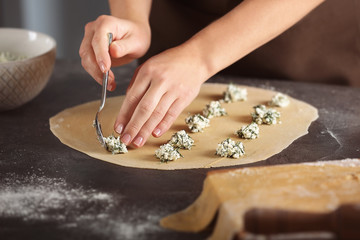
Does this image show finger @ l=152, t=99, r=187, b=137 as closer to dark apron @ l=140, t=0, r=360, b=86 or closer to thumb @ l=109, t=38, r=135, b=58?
thumb @ l=109, t=38, r=135, b=58

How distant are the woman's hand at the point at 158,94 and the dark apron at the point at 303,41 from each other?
0.52 m

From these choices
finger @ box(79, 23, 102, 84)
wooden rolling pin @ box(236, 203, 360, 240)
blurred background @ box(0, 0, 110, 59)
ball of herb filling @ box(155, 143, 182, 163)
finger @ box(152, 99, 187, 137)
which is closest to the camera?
wooden rolling pin @ box(236, 203, 360, 240)

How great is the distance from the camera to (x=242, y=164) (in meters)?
1.23

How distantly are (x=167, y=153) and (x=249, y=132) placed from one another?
0.85 ft

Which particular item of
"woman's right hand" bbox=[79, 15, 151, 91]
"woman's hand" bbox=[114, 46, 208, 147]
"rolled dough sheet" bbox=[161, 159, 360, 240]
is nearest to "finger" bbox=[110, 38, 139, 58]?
"woman's right hand" bbox=[79, 15, 151, 91]

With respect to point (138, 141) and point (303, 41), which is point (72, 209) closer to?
point (138, 141)

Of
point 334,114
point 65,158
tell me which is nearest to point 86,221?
point 65,158

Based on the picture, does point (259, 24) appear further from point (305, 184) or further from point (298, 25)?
point (305, 184)

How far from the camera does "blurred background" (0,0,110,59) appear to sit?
315 cm

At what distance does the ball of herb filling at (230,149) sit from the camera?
1.26m

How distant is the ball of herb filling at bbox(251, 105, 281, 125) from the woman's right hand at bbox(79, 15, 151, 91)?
43 centimetres

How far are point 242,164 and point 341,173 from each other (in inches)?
11.0

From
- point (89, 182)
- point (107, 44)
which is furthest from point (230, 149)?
point (107, 44)

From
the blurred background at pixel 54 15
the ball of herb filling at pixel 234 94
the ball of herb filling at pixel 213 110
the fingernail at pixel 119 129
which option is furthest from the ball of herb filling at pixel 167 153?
the blurred background at pixel 54 15
